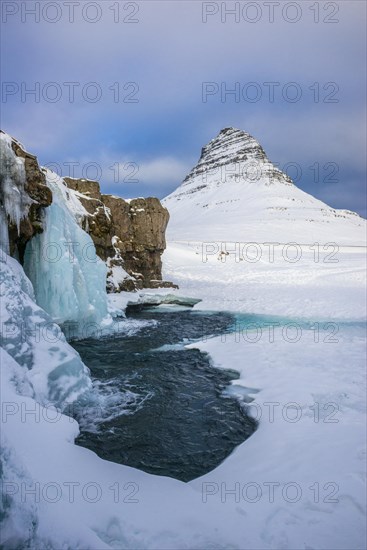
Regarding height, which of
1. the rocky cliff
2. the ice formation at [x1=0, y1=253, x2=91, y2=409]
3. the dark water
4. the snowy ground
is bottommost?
the dark water

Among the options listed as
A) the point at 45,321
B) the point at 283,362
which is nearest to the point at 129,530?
the point at 45,321

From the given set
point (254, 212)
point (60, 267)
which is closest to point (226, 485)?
point (60, 267)

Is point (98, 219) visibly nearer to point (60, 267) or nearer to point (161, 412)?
point (60, 267)

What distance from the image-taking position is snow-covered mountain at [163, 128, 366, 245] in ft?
251

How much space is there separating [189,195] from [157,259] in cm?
13957

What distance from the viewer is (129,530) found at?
3.55 metres

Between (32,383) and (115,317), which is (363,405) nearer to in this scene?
(32,383)

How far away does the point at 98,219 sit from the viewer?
18.0 metres

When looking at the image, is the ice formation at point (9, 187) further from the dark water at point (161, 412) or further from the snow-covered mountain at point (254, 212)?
the snow-covered mountain at point (254, 212)

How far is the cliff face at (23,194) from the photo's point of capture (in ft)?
32.8

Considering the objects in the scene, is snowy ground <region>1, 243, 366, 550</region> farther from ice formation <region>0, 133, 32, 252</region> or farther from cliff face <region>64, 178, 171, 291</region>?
cliff face <region>64, 178, 171, 291</region>

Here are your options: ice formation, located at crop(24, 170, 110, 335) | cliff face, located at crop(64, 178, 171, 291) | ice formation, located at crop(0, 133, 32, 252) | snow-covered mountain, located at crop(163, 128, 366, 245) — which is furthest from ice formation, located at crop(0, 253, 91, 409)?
snow-covered mountain, located at crop(163, 128, 366, 245)

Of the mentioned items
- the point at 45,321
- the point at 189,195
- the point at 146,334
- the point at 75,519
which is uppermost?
the point at 189,195

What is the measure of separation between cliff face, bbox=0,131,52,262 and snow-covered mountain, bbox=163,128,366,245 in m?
56.0
